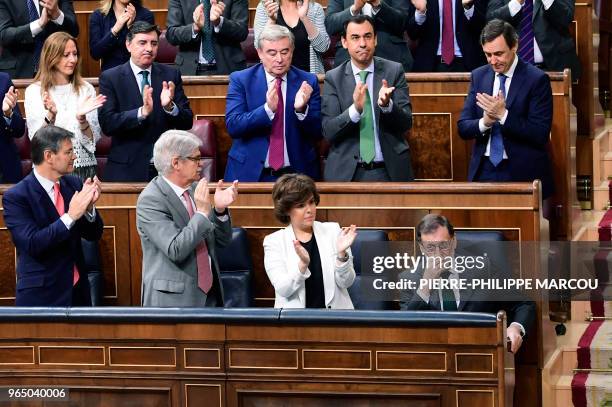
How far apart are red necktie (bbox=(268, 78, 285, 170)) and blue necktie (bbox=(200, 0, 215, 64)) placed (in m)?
0.90

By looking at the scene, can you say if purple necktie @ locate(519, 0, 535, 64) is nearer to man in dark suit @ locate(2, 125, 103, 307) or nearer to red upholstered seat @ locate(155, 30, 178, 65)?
red upholstered seat @ locate(155, 30, 178, 65)

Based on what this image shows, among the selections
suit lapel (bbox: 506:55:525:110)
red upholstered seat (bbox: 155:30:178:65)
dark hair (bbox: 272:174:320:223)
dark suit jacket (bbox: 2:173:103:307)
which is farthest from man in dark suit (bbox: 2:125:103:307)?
red upholstered seat (bbox: 155:30:178:65)

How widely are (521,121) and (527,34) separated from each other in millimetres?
790

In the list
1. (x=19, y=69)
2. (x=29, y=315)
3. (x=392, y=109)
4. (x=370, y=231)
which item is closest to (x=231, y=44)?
(x=19, y=69)

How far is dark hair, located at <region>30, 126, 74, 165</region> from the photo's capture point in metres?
3.56

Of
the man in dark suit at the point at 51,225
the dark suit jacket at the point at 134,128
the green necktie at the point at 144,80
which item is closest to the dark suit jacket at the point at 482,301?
the man in dark suit at the point at 51,225

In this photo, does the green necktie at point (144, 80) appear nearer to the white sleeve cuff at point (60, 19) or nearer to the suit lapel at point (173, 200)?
the white sleeve cuff at point (60, 19)

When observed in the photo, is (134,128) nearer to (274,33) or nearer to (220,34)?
(274,33)

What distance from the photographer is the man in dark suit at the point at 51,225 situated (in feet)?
11.3

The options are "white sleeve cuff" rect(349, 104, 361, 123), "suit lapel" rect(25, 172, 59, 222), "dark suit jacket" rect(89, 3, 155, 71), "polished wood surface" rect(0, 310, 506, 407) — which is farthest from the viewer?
"dark suit jacket" rect(89, 3, 155, 71)

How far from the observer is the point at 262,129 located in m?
4.16

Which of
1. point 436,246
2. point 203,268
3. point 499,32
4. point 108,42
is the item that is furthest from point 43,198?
point 108,42

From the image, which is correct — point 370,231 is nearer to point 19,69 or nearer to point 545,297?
point 545,297

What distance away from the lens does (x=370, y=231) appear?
12.3 ft
